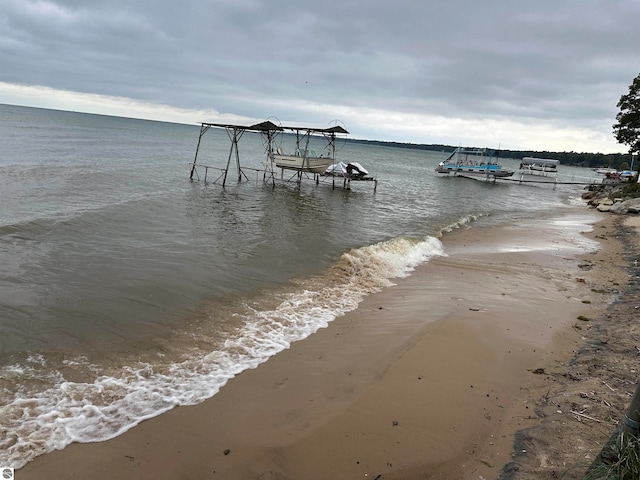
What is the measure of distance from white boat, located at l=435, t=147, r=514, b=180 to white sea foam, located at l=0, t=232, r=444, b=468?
5580 centimetres

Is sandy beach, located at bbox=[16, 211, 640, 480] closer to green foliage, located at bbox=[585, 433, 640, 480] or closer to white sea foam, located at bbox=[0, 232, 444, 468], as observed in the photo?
white sea foam, located at bbox=[0, 232, 444, 468]

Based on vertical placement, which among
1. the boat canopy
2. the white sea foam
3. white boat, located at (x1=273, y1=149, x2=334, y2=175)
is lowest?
the white sea foam

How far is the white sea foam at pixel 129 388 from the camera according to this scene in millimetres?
4488

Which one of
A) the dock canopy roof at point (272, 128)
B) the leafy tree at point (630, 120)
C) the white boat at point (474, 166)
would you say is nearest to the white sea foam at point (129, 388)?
the dock canopy roof at point (272, 128)

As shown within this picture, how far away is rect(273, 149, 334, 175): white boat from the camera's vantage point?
32938mm

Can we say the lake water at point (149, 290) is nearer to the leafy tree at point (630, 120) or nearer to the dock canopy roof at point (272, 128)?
the dock canopy roof at point (272, 128)

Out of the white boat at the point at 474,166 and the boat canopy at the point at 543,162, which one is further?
the boat canopy at the point at 543,162

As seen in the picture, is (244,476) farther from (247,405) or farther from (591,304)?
(591,304)

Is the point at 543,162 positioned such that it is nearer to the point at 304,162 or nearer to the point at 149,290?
the point at 304,162

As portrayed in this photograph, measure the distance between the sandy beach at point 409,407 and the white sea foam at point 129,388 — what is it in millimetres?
225

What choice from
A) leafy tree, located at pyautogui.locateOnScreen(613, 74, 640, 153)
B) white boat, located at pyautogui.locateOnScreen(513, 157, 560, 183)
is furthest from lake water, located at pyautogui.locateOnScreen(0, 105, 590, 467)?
white boat, located at pyautogui.locateOnScreen(513, 157, 560, 183)

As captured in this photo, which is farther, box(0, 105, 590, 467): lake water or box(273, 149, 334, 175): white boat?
box(273, 149, 334, 175): white boat

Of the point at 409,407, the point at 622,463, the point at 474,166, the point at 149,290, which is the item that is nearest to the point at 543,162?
the point at 474,166

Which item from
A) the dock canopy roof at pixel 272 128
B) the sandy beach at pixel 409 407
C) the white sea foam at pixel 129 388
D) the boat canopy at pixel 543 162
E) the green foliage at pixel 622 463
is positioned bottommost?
the white sea foam at pixel 129 388
